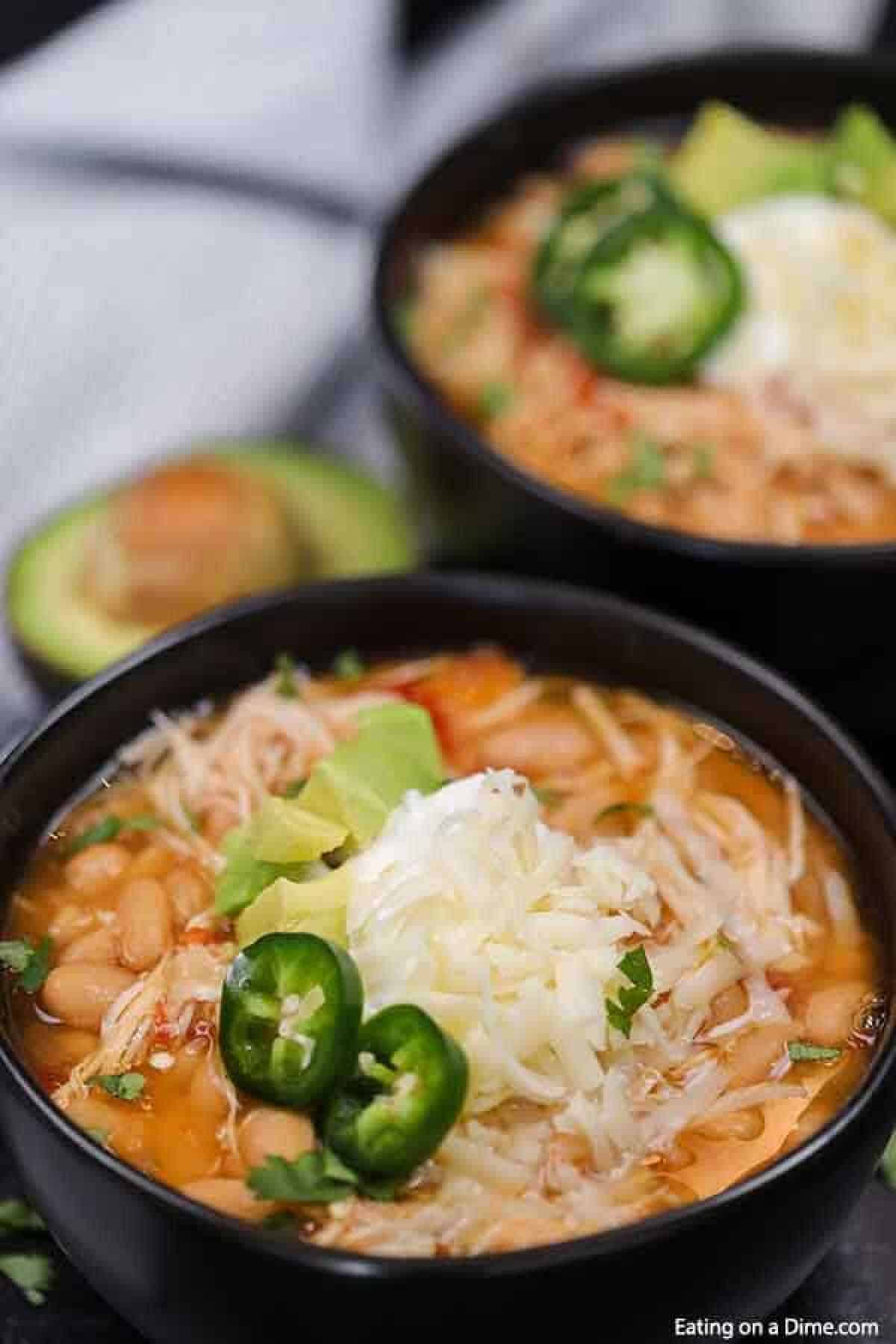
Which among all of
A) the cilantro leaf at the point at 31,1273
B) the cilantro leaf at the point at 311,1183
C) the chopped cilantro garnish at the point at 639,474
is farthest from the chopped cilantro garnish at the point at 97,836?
the chopped cilantro garnish at the point at 639,474

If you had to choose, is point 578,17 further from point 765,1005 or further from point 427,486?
point 765,1005

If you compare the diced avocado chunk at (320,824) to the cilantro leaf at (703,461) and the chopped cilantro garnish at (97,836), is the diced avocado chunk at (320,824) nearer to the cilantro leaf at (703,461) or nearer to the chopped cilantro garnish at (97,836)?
the chopped cilantro garnish at (97,836)

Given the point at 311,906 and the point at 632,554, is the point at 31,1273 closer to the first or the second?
the point at 311,906

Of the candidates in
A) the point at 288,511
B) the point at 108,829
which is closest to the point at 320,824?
the point at 108,829

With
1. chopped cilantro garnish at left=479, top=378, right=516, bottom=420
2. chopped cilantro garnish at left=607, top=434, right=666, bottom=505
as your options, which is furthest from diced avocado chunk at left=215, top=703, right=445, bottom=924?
chopped cilantro garnish at left=479, top=378, right=516, bottom=420

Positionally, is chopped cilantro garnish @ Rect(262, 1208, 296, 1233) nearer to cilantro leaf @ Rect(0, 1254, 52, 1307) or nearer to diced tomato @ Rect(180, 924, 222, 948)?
diced tomato @ Rect(180, 924, 222, 948)
